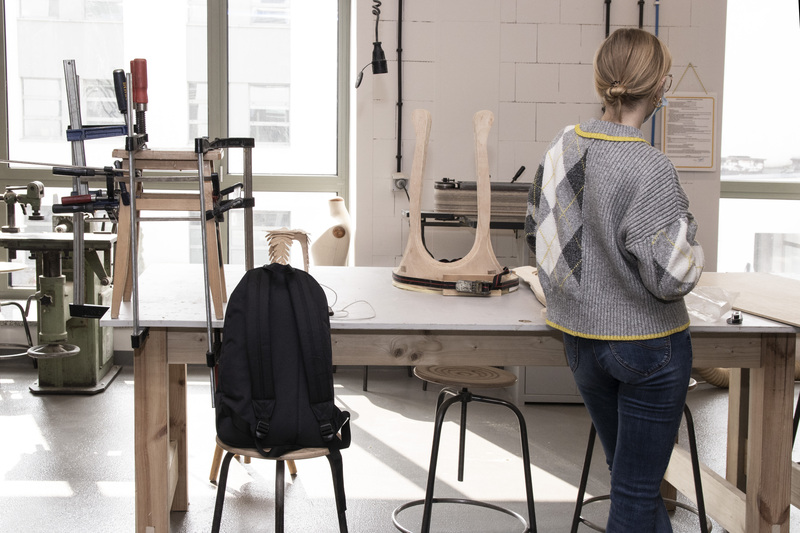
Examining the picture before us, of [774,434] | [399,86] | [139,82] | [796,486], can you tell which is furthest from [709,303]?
[399,86]

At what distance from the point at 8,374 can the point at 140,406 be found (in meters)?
2.70

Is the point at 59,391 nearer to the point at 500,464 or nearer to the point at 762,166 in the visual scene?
the point at 500,464

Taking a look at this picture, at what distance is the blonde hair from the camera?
69.7 inches

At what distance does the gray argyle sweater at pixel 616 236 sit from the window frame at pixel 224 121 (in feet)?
10.3

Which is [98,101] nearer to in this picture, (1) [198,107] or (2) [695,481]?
(1) [198,107]

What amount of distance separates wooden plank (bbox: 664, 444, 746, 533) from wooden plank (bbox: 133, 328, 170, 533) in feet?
5.20

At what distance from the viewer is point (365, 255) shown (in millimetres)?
4535

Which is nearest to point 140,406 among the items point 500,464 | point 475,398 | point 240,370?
point 240,370

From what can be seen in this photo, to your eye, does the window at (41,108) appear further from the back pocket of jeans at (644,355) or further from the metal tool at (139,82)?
the back pocket of jeans at (644,355)

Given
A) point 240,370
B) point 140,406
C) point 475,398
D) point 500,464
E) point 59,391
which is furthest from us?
point 59,391

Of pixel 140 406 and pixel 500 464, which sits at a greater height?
pixel 140 406

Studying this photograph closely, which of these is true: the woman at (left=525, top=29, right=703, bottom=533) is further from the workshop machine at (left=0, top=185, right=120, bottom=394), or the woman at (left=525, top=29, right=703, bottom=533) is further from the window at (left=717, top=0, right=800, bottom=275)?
the window at (left=717, top=0, right=800, bottom=275)

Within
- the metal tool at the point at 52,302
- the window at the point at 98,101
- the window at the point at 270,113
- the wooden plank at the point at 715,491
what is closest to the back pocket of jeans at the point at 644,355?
the wooden plank at the point at 715,491

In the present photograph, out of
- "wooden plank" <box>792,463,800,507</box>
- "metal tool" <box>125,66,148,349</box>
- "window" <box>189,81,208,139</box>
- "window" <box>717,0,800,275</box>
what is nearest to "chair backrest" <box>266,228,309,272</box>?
"metal tool" <box>125,66,148,349</box>
